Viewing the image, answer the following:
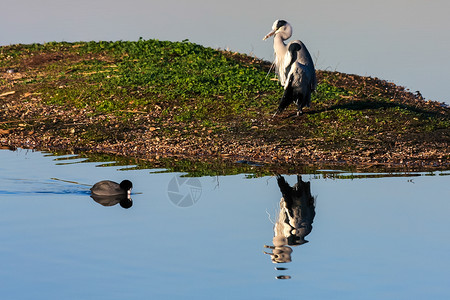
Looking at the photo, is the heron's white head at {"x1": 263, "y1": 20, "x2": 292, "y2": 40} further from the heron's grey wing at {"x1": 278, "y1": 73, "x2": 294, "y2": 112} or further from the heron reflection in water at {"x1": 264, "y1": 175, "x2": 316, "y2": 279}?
the heron reflection in water at {"x1": 264, "y1": 175, "x2": 316, "y2": 279}

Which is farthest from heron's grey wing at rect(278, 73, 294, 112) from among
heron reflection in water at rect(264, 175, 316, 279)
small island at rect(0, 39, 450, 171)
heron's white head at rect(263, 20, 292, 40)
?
heron reflection in water at rect(264, 175, 316, 279)

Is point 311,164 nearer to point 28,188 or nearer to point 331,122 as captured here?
point 331,122

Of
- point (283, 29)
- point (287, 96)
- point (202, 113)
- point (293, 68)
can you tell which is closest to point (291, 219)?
point (293, 68)

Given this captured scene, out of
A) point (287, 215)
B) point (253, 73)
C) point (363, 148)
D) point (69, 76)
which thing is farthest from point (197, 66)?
point (287, 215)

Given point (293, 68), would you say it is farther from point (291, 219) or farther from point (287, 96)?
point (291, 219)

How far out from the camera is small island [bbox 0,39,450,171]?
1811 centimetres

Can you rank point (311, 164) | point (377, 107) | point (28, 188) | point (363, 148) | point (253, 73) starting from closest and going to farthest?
point (28, 188)
point (311, 164)
point (363, 148)
point (377, 107)
point (253, 73)

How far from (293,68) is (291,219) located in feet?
25.4

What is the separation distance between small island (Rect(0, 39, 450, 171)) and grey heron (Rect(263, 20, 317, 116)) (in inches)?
31.4

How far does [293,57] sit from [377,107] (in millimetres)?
3799

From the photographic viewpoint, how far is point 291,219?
12172mm

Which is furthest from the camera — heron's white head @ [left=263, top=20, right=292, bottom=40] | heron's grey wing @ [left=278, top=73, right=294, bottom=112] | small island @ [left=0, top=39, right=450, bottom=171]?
heron's white head @ [left=263, top=20, right=292, bottom=40]

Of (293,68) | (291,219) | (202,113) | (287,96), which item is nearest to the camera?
(291,219)

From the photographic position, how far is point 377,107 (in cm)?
2158
